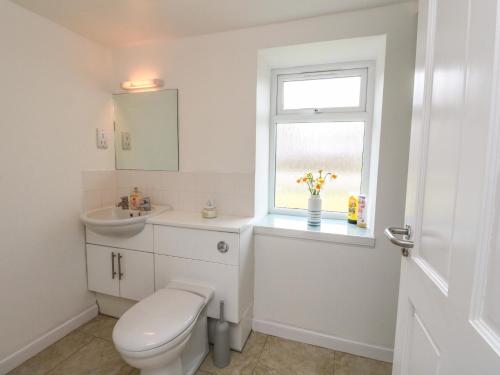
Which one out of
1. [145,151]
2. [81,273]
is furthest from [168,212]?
[81,273]

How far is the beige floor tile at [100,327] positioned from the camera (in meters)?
1.76

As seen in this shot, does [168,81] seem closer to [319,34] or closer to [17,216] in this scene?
[319,34]


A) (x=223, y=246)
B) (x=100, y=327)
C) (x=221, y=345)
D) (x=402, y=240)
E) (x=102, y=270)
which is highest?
(x=402, y=240)

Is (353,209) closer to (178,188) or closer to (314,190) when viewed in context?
(314,190)

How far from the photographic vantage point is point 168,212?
74.5 inches

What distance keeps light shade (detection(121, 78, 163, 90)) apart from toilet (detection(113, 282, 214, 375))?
4.95 ft

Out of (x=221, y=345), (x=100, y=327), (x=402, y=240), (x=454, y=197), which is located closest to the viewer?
(x=454, y=197)

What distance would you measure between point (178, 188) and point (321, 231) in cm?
115

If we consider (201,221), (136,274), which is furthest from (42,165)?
(201,221)

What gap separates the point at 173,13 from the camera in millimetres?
1526

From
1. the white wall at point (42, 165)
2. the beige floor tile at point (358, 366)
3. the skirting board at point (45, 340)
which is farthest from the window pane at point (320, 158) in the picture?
the skirting board at point (45, 340)

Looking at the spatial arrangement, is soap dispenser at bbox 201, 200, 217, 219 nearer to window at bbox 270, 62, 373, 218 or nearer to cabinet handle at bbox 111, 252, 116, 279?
window at bbox 270, 62, 373, 218

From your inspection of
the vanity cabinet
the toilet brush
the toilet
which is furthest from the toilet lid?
the vanity cabinet

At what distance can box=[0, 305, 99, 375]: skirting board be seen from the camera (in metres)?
1.43
